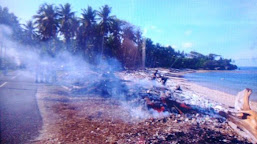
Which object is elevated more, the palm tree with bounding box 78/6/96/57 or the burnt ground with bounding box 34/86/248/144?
the palm tree with bounding box 78/6/96/57

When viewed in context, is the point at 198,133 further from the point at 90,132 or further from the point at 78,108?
the point at 78,108

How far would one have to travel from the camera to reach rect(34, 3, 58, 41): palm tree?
79.9 feet

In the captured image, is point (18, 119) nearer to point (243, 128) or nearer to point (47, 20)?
point (243, 128)

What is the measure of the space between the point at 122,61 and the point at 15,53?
2123 cm

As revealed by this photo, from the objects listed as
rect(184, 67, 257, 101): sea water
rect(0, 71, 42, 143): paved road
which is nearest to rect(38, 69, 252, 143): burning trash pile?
rect(0, 71, 42, 143): paved road

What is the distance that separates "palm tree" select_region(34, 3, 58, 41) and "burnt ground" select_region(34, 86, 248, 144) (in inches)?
781

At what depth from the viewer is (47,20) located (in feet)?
79.7

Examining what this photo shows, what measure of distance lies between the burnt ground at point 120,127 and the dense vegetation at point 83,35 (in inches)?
598

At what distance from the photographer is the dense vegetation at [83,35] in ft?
81.8

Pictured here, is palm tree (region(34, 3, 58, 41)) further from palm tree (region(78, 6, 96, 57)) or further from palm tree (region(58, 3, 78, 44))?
palm tree (region(78, 6, 96, 57))

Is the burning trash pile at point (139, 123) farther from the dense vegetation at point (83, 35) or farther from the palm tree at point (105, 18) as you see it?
the palm tree at point (105, 18)

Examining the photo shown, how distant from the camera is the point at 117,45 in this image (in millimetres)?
35906

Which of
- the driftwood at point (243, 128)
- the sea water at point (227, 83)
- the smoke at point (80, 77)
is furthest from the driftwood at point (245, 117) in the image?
the sea water at point (227, 83)

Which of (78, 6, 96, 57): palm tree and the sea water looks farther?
(78, 6, 96, 57): palm tree
